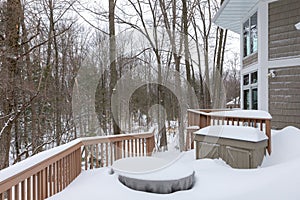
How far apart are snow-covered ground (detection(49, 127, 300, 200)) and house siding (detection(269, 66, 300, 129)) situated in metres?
2.01

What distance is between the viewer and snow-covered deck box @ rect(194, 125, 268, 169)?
4.48 metres

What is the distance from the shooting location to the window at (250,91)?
7.92 m

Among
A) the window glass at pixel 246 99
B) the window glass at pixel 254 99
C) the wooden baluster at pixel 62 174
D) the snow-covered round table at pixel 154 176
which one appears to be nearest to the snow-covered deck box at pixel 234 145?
the snow-covered round table at pixel 154 176

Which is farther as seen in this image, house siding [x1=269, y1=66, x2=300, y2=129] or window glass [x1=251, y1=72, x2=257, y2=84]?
window glass [x1=251, y1=72, x2=257, y2=84]

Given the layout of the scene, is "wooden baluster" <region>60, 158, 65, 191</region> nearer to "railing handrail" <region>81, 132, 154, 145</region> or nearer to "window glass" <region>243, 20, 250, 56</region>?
"railing handrail" <region>81, 132, 154, 145</region>

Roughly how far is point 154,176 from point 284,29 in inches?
217

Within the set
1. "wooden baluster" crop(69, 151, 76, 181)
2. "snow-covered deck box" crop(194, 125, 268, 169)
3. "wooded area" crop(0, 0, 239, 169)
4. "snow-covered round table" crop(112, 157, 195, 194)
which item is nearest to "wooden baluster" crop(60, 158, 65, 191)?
"wooden baluster" crop(69, 151, 76, 181)

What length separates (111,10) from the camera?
9.33 m

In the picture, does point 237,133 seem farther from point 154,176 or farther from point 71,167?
point 71,167

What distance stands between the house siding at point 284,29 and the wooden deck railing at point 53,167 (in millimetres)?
4235

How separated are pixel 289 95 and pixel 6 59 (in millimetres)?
8337

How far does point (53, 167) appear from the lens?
3490 mm

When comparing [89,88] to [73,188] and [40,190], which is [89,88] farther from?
[40,190]

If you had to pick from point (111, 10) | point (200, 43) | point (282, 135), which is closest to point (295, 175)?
point (282, 135)
